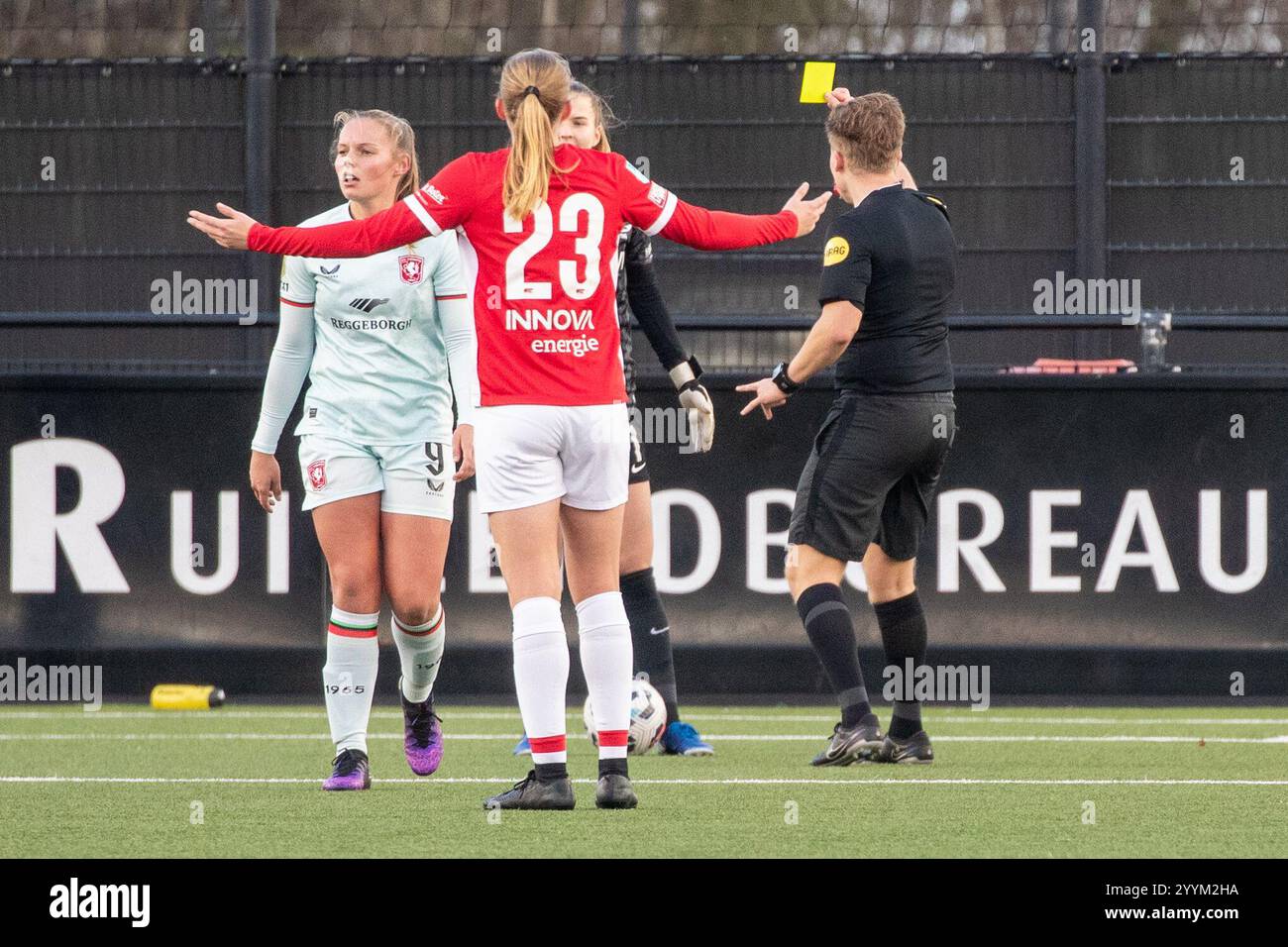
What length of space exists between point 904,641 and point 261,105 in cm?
443

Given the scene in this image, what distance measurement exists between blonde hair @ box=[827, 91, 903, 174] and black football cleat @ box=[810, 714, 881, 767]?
1.68 meters

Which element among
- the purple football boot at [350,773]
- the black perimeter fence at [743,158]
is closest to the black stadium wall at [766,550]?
the black perimeter fence at [743,158]

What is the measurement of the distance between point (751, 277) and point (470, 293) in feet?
14.8

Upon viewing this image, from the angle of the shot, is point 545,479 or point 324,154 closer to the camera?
point 545,479

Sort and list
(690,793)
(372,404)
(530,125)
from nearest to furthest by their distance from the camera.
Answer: (530,125) → (690,793) → (372,404)

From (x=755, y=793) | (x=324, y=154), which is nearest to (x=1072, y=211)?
(x=324, y=154)

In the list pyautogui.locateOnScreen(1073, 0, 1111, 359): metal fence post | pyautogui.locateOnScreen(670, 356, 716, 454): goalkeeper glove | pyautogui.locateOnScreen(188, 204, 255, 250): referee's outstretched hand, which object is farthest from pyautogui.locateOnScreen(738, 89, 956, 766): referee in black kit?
pyautogui.locateOnScreen(1073, 0, 1111, 359): metal fence post

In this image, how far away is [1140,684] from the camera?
9109 millimetres

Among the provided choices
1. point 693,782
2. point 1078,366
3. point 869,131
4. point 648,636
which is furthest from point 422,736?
point 1078,366

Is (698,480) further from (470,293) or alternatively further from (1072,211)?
(470,293)

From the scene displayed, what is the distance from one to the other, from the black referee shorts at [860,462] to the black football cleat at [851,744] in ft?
1.67

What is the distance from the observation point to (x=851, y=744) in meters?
6.88

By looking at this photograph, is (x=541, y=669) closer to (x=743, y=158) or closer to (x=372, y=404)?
(x=372, y=404)

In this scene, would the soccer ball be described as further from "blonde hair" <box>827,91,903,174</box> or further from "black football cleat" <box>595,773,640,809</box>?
"blonde hair" <box>827,91,903,174</box>
